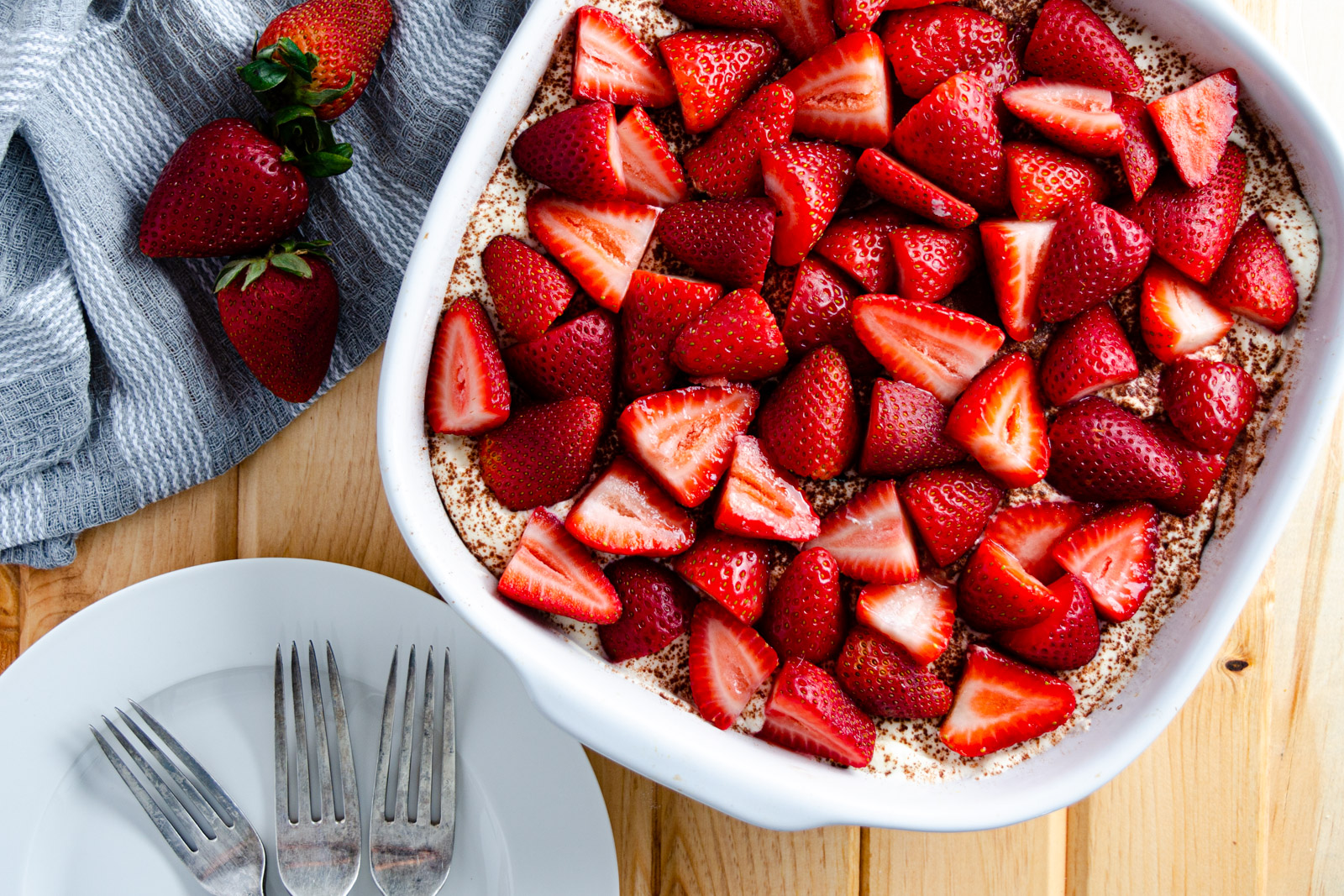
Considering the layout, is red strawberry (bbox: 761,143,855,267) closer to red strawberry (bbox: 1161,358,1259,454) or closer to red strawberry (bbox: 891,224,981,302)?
red strawberry (bbox: 891,224,981,302)

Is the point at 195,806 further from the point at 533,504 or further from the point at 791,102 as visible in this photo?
the point at 791,102

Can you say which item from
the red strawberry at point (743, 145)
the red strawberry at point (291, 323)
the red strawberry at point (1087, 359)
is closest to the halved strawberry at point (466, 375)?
the red strawberry at point (291, 323)

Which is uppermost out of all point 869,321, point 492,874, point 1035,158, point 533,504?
point 1035,158

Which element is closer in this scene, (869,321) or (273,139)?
(869,321)

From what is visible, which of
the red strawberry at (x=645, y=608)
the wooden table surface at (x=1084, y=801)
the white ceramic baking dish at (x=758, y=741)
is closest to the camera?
the white ceramic baking dish at (x=758, y=741)

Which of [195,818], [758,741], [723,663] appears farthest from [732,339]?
[195,818]

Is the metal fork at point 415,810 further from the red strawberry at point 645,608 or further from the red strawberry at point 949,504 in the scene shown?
the red strawberry at point 949,504

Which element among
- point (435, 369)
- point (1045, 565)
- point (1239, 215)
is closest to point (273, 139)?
point (435, 369)

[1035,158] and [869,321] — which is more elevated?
[1035,158]

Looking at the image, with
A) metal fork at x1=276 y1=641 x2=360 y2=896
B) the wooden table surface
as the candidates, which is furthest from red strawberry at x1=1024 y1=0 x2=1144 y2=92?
metal fork at x1=276 y1=641 x2=360 y2=896
